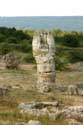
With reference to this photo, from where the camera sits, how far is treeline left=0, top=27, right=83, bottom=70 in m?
44.0

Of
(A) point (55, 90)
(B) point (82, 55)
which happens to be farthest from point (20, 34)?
(A) point (55, 90)

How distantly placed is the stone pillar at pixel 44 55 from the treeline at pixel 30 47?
1325 cm

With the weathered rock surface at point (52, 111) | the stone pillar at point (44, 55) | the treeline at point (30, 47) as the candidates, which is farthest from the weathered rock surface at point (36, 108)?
the treeline at point (30, 47)

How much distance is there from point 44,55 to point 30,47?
82.9ft

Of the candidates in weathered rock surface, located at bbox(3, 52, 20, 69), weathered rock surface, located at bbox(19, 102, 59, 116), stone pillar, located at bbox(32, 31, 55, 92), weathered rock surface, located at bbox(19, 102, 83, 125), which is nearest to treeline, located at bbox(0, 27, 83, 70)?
weathered rock surface, located at bbox(3, 52, 20, 69)

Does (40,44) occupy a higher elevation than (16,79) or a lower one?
higher

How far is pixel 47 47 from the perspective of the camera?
25344mm

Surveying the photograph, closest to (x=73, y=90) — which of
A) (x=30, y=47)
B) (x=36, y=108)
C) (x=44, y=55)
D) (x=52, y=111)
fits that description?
(x=44, y=55)

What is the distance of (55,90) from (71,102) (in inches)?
131

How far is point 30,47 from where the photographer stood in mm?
50594

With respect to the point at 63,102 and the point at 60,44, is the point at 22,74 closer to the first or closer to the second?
the point at 63,102

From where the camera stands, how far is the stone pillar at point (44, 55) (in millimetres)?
25281

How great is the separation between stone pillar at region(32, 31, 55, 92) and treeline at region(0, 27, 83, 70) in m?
13.2

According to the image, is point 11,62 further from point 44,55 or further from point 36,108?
point 36,108
